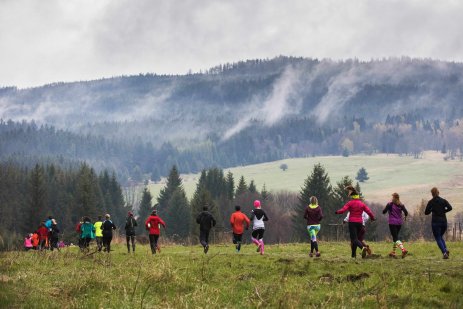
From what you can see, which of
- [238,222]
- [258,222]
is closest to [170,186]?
[238,222]

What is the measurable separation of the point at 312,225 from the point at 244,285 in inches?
341

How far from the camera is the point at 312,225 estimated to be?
21.4m

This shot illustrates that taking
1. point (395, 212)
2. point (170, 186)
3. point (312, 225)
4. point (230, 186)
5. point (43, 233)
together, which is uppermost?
point (170, 186)

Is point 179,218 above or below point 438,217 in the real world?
above

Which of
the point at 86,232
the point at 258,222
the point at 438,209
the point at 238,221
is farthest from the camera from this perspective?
the point at 86,232

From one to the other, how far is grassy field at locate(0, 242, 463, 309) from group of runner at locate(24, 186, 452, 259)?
1.94 meters

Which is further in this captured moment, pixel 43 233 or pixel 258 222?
pixel 43 233

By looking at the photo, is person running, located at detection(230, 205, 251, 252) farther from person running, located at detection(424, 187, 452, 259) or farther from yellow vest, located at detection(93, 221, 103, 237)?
yellow vest, located at detection(93, 221, 103, 237)

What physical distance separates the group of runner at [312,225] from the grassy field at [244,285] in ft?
6.37

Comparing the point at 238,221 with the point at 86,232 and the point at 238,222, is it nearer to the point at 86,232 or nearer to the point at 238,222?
the point at 238,222

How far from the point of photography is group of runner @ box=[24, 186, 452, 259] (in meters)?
19.2

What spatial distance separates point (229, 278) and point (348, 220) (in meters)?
6.75

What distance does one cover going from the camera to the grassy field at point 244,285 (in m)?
10.7

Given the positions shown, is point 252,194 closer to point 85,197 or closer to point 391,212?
point 85,197
